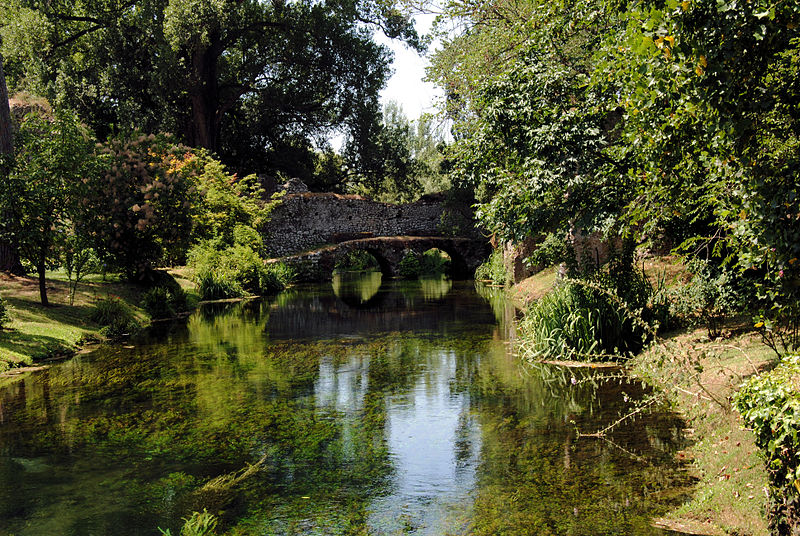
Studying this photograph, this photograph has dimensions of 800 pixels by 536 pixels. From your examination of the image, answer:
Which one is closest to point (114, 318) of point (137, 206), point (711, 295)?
point (137, 206)

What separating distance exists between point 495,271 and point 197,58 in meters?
17.6

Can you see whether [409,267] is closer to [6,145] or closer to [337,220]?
[337,220]

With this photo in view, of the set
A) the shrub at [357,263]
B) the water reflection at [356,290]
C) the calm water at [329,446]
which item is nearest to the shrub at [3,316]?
the calm water at [329,446]

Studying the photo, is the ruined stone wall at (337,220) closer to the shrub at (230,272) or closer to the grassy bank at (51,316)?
the shrub at (230,272)

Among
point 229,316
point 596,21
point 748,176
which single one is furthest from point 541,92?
point 229,316

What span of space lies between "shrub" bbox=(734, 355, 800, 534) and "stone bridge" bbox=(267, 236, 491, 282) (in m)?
30.1

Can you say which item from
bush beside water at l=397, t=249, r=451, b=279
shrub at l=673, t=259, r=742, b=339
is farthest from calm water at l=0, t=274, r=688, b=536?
bush beside water at l=397, t=249, r=451, b=279

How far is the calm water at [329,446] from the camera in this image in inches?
239

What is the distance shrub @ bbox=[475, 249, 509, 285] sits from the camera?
93.7 feet

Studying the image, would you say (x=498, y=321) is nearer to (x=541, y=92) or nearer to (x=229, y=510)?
(x=541, y=92)

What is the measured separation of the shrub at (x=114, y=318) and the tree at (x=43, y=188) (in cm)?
132

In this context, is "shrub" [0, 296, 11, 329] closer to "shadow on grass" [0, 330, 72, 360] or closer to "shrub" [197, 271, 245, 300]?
"shadow on grass" [0, 330, 72, 360]

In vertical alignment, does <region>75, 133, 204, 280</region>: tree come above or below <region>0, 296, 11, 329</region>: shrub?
above

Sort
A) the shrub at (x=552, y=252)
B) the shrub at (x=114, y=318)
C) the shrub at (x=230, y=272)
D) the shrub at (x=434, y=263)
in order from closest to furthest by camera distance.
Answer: the shrub at (x=552, y=252), the shrub at (x=114, y=318), the shrub at (x=230, y=272), the shrub at (x=434, y=263)
